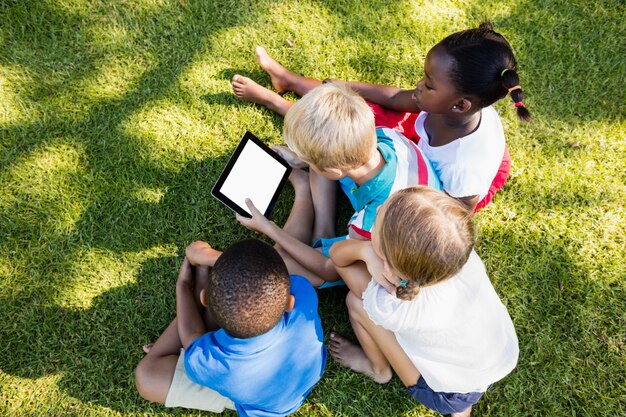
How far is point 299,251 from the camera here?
7.88ft

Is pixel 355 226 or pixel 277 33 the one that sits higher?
pixel 277 33

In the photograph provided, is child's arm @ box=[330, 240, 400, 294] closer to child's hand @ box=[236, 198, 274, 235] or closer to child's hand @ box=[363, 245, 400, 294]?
child's hand @ box=[363, 245, 400, 294]

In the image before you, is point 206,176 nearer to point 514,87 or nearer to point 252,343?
point 252,343

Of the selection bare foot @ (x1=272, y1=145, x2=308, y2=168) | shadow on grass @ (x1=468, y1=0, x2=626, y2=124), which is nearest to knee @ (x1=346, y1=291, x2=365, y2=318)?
bare foot @ (x1=272, y1=145, x2=308, y2=168)

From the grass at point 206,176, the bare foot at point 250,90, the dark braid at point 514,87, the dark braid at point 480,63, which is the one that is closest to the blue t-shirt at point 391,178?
the dark braid at point 480,63

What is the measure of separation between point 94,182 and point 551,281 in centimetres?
274

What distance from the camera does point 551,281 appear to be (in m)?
2.68

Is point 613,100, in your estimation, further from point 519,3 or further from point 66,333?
point 66,333

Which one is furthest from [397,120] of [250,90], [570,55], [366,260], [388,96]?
[570,55]

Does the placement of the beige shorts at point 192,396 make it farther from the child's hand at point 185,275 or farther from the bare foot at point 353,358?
the bare foot at point 353,358

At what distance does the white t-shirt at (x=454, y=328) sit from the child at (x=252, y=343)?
0.33 meters

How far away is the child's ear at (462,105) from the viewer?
2145mm

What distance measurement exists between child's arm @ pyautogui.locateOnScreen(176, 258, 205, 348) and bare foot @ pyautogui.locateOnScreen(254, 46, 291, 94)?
4.09 ft

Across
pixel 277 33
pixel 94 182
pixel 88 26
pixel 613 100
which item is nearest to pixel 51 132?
pixel 94 182
